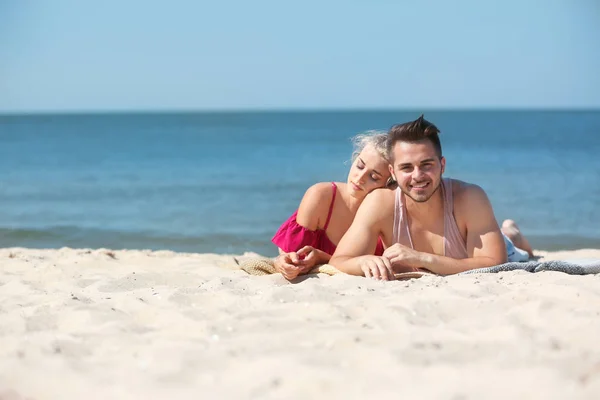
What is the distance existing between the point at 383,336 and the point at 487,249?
2.02 meters

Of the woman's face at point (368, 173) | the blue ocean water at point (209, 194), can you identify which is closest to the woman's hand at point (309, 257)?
the woman's face at point (368, 173)

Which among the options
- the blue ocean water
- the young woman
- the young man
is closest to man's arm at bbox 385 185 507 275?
the young man

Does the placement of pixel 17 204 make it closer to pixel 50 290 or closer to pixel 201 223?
pixel 201 223

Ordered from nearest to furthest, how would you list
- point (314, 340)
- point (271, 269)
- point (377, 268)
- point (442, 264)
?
point (314, 340), point (377, 268), point (442, 264), point (271, 269)

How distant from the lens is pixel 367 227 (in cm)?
517

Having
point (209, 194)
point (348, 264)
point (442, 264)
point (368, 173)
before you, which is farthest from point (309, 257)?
point (209, 194)

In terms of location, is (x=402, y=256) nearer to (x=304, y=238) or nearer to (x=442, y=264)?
(x=442, y=264)

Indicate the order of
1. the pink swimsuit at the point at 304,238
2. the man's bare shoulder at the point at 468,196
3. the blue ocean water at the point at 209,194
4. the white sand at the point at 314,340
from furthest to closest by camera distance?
the blue ocean water at the point at 209,194
the pink swimsuit at the point at 304,238
the man's bare shoulder at the point at 468,196
the white sand at the point at 314,340

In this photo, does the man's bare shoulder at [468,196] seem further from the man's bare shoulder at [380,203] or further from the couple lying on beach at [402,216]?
the man's bare shoulder at [380,203]

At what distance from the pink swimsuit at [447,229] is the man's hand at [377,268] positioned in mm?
379

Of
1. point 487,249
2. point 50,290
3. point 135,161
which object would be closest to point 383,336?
point 487,249

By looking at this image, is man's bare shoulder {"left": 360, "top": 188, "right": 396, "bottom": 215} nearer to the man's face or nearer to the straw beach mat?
the man's face

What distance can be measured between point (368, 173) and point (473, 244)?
95 cm

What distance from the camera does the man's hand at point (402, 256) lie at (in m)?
4.95
